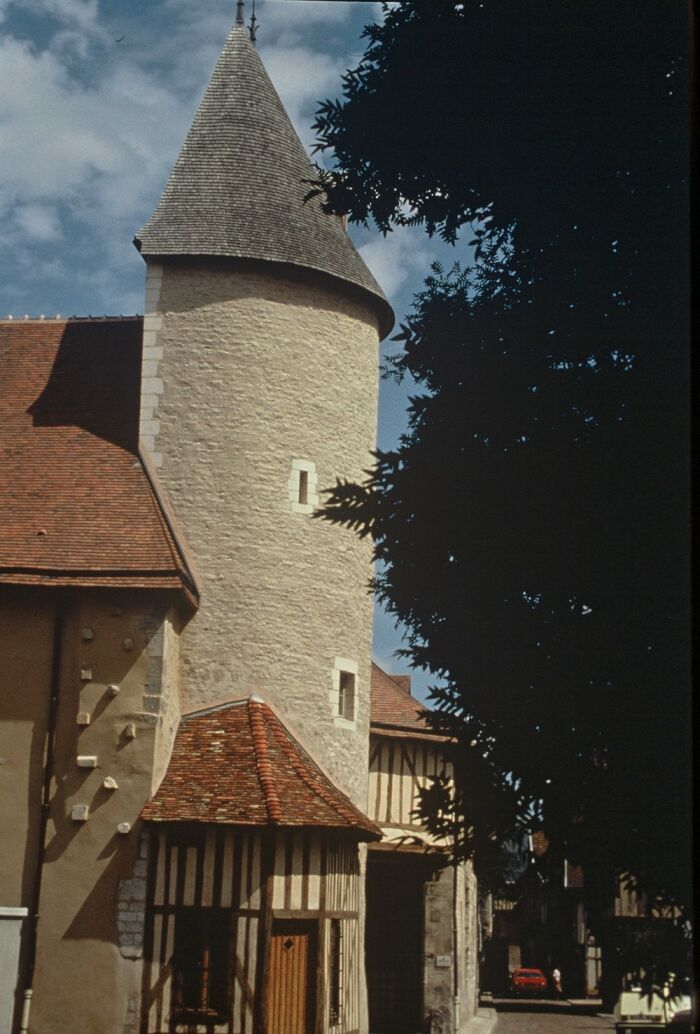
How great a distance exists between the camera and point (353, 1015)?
40.5 feet

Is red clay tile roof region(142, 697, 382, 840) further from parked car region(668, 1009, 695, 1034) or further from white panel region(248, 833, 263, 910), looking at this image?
parked car region(668, 1009, 695, 1034)

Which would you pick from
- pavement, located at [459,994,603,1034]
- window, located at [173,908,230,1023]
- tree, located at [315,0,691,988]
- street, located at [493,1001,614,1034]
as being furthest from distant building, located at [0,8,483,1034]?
street, located at [493,1001,614,1034]

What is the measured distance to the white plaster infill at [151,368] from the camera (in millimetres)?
13211

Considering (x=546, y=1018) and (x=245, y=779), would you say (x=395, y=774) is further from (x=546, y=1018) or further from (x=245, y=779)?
(x=546, y=1018)

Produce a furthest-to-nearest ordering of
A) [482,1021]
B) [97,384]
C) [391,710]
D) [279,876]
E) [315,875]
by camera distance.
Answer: [482,1021], [391,710], [97,384], [315,875], [279,876]

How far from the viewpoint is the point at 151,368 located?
1344 centimetres

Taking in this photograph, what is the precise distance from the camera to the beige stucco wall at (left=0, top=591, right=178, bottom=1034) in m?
10.9

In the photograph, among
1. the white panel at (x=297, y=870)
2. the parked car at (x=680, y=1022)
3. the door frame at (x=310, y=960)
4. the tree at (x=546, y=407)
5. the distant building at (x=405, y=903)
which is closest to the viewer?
the parked car at (x=680, y=1022)

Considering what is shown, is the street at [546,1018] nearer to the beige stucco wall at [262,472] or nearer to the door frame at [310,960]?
the door frame at [310,960]

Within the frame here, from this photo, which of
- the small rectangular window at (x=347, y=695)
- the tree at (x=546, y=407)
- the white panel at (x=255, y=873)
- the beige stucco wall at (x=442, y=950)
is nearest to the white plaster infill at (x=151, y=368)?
the small rectangular window at (x=347, y=695)

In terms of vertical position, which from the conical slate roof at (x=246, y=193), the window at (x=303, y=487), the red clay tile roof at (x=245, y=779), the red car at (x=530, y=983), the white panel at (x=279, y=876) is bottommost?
the red car at (x=530, y=983)

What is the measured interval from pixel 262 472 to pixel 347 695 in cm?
Result: 244

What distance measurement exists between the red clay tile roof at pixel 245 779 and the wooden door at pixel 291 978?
937mm

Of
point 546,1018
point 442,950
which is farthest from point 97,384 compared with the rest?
point 546,1018
